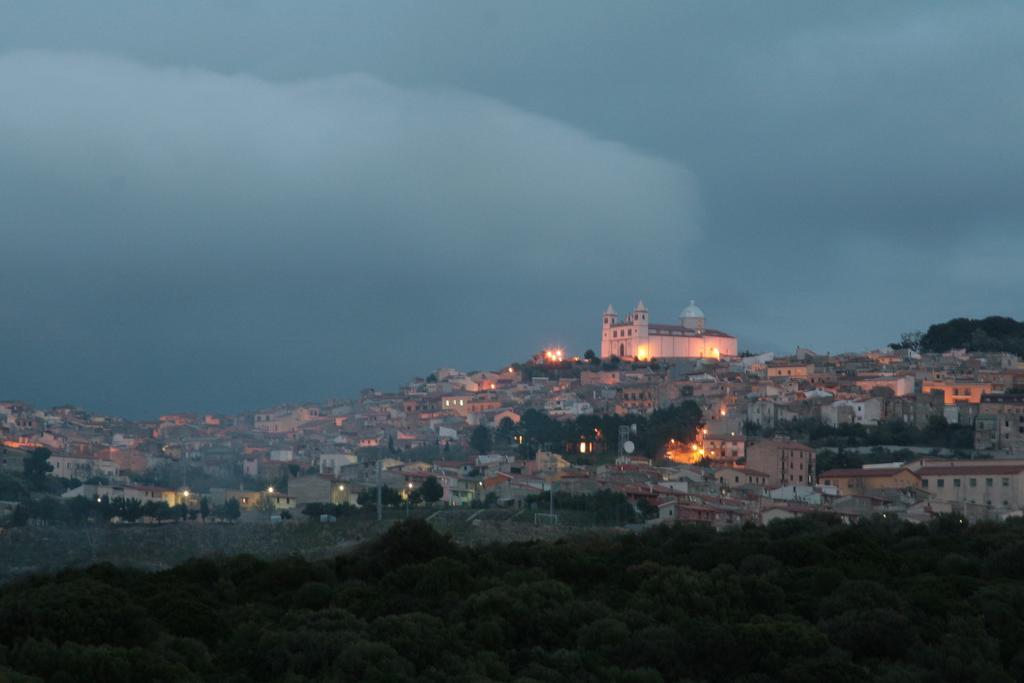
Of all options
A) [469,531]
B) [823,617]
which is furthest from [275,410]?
[823,617]

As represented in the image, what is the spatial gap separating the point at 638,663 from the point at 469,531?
1889cm

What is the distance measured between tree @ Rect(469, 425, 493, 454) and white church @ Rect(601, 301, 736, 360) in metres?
18.4

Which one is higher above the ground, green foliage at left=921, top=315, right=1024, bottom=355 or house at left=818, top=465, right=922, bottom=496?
green foliage at left=921, top=315, right=1024, bottom=355

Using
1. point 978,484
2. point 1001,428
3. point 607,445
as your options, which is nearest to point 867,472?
point 978,484

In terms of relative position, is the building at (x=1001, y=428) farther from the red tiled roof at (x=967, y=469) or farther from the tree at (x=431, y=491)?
the tree at (x=431, y=491)

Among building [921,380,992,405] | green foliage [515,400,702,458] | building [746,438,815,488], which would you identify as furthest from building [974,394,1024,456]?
green foliage [515,400,702,458]

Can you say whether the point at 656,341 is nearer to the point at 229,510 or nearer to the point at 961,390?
the point at 961,390

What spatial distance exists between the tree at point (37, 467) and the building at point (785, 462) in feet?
73.8

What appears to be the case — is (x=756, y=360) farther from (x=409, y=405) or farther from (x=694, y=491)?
(x=694, y=491)

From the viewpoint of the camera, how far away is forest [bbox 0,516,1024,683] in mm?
16016

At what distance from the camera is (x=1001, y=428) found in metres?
51.9

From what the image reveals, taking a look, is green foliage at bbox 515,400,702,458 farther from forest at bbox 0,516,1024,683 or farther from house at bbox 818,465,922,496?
forest at bbox 0,516,1024,683

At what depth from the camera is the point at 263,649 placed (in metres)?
16.3

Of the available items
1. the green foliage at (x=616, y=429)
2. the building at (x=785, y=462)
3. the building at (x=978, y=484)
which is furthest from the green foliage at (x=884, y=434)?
the building at (x=978, y=484)
